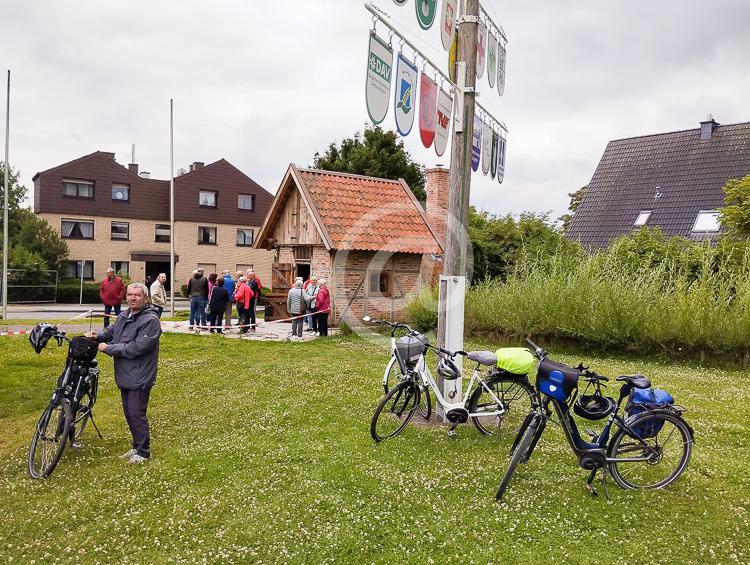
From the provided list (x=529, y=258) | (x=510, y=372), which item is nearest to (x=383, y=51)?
(x=510, y=372)

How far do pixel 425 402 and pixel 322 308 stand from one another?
934 centimetres

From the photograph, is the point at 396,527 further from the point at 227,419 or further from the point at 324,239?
the point at 324,239

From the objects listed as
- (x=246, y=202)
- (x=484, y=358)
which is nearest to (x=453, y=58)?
(x=484, y=358)

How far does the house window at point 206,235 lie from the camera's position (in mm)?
44969

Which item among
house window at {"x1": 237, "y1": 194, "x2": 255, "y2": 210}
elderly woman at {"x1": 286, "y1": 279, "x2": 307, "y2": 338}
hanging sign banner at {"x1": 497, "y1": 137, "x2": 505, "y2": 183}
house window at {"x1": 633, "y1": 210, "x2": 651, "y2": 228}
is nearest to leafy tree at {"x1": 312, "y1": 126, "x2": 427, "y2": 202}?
house window at {"x1": 237, "y1": 194, "x2": 255, "y2": 210}

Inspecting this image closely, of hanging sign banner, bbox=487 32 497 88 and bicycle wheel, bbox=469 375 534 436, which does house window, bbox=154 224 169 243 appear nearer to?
hanging sign banner, bbox=487 32 497 88

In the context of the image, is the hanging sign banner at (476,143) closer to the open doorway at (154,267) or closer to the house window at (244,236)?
the open doorway at (154,267)

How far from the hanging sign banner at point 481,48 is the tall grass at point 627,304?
24.8ft

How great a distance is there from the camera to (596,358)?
1370 cm

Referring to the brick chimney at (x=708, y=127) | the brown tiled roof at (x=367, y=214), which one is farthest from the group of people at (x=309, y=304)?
the brick chimney at (x=708, y=127)

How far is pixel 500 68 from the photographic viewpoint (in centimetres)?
945

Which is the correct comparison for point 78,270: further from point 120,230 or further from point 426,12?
point 426,12

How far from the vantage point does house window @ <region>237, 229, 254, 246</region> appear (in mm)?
46844

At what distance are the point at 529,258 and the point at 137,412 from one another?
17005 millimetres
